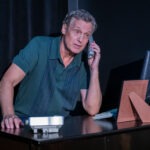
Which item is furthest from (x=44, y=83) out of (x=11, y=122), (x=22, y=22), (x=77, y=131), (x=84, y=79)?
(x=77, y=131)

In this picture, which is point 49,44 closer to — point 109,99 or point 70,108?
point 70,108

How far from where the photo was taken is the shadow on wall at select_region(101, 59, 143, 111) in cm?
241

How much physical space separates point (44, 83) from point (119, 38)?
707 millimetres

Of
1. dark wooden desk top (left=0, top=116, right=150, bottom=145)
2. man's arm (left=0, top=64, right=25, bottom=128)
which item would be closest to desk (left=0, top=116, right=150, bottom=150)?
dark wooden desk top (left=0, top=116, right=150, bottom=145)

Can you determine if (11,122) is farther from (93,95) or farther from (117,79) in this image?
(117,79)

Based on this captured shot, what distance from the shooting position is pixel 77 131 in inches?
53.3

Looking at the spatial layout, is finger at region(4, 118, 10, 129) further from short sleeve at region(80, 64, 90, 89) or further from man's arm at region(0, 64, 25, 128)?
short sleeve at region(80, 64, 90, 89)

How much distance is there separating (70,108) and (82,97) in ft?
0.31

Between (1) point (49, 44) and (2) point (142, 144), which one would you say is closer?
(2) point (142, 144)

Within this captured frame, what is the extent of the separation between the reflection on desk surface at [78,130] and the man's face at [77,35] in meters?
0.48

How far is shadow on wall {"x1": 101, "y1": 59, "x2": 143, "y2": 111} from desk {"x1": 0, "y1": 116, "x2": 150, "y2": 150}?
0.88 m

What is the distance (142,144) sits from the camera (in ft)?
4.75

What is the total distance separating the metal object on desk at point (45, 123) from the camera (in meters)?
1.25

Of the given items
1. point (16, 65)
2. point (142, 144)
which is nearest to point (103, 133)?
point (142, 144)
